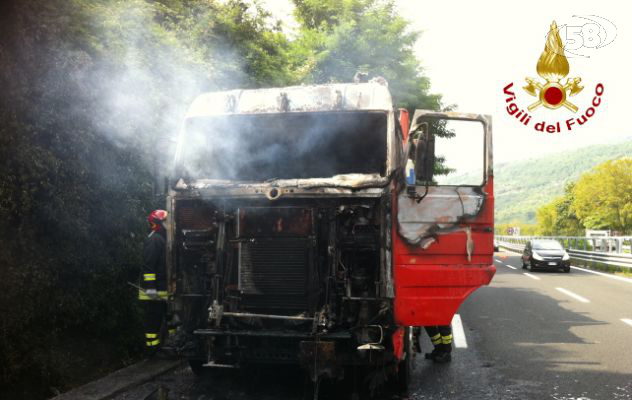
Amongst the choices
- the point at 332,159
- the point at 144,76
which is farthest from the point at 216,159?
the point at 144,76

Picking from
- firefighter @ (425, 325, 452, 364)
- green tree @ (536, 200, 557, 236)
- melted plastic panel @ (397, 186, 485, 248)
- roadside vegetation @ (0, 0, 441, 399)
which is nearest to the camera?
melted plastic panel @ (397, 186, 485, 248)

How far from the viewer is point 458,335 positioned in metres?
9.27

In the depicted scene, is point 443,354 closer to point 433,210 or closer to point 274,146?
point 433,210

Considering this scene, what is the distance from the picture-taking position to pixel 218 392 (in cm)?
598

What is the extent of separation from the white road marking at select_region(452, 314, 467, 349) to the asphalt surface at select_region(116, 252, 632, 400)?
1 centimetres

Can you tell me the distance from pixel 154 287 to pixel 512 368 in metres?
4.14

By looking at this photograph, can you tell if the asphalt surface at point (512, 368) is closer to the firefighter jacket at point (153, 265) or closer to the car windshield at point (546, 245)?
the firefighter jacket at point (153, 265)

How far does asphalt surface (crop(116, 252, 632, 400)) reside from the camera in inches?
232

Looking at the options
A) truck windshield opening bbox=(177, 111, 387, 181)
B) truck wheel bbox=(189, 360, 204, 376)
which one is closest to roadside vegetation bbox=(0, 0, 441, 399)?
truck windshield opening bbox=(177, 111, 387, 181)

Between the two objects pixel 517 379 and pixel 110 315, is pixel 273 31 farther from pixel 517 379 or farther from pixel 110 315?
pixel 517 379

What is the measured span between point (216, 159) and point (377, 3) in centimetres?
1690

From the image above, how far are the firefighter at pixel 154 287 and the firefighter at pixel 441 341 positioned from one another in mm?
→ 3142

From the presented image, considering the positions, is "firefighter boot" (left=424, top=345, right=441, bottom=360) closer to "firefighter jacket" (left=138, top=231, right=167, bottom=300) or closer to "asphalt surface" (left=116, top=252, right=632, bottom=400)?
"asphalt surface" (left=116, top=252, right=632, bottom=400)

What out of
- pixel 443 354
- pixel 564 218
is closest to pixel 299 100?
pixel 443 354
